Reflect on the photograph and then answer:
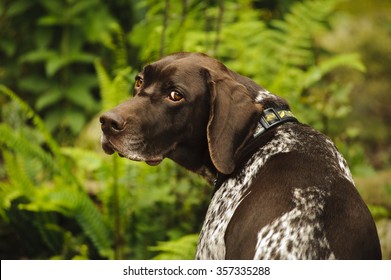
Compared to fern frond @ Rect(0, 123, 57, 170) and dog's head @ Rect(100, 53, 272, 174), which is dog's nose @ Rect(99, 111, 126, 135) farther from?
fern frond @ Rect(0, 123, 57, 170)

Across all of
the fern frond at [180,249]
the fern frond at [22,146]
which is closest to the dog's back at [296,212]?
the fern frond at [180,249]

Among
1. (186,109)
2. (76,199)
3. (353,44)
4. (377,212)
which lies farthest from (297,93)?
(353,44)

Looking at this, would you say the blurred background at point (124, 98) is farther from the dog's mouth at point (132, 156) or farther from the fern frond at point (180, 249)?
the dog's mouth at point (132, 156)

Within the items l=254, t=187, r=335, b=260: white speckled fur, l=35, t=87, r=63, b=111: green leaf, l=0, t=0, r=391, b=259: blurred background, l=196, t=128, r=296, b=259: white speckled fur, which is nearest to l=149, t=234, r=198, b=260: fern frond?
l=0, t=0, r=391, b=259: blurred background

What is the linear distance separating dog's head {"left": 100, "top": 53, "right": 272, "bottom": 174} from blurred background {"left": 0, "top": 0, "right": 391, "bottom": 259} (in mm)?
1341

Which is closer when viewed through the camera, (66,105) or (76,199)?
(76,199)

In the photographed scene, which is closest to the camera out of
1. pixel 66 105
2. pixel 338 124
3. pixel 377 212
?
pixel 377 212

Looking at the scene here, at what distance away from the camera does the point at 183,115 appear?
3.46 meters

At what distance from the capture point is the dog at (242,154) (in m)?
3.00

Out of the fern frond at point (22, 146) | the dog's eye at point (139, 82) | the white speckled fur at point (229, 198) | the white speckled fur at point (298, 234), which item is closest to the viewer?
the white speckled fur at point (298, 234)

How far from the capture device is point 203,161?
375 centimetres

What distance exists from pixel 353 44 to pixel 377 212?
417 centimetres

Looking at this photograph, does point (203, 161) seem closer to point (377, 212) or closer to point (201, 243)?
point (201, 243)
